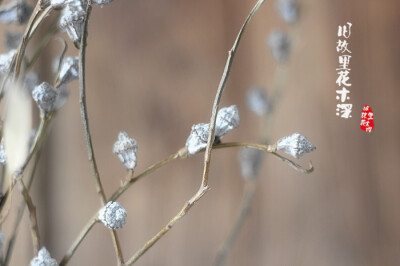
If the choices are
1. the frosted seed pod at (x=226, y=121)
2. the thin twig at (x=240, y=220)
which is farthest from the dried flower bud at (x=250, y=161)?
the frosted seed pod at (x=226, y=121)

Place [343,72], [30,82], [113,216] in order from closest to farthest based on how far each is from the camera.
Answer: [113,216] < [30,82] < [343,72]

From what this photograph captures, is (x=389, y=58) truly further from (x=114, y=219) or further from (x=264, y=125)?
(x=114, y=219)

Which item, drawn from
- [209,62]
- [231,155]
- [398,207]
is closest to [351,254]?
[398,207]

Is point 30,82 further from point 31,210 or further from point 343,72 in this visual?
point 343,72

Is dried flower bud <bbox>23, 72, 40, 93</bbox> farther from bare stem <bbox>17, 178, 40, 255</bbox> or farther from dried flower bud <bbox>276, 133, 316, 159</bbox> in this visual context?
dried flower bud <bbox>276, 133, 316, 159</bbox>

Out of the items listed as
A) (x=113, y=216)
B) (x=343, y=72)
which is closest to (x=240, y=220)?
(x=343, y=72)

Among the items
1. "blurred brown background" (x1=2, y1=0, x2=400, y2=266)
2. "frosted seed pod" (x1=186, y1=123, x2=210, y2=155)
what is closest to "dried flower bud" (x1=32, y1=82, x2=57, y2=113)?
"frosted seed pod" (x1=186, y1=123, x2=210, y2=155)

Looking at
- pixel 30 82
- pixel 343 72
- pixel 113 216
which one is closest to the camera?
pixel 113 216
